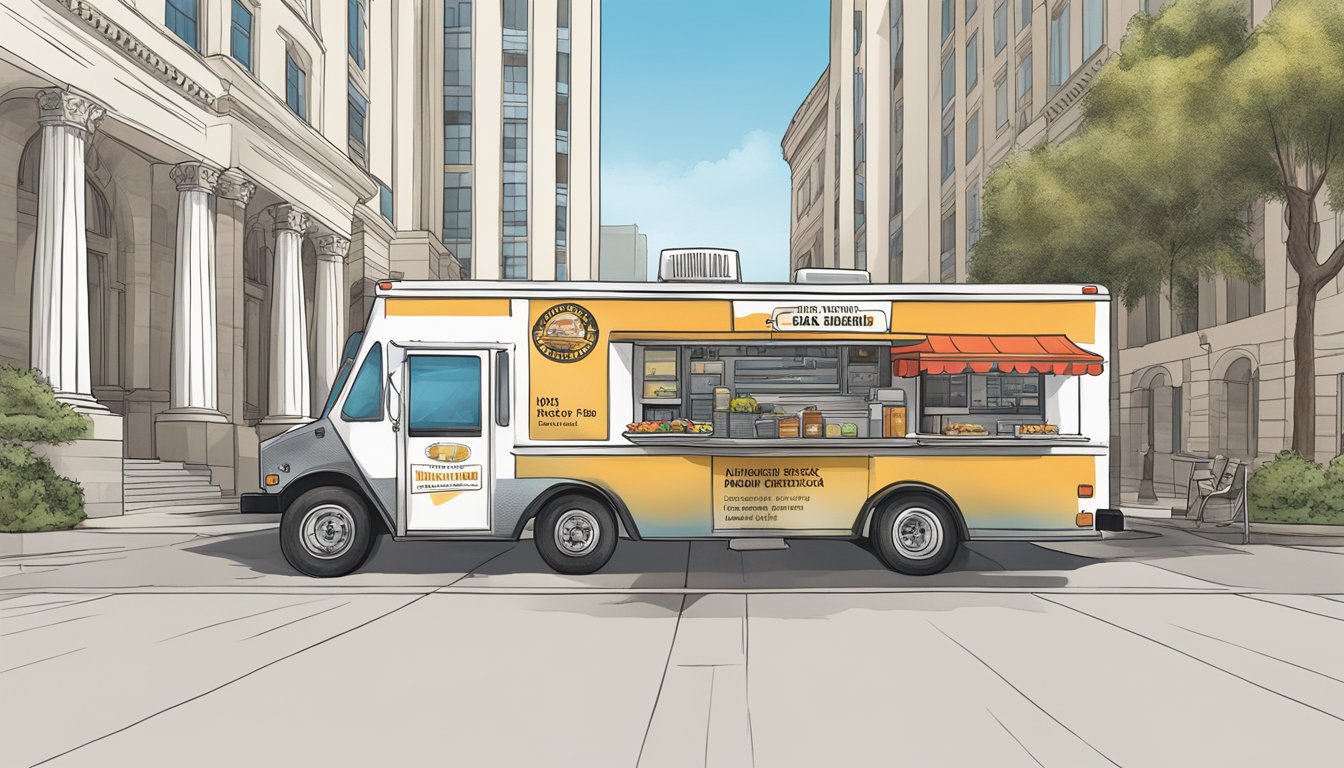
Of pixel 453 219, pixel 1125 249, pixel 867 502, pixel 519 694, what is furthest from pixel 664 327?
pixel 453 219

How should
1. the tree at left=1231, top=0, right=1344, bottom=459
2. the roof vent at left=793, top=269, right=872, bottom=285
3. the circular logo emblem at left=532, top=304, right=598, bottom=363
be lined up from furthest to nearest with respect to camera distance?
1. the tree at left=1231, top=0, right=1344, bottom=459
2. the roof vent at left=793, top=269, right=872, bottom=285
3. the circular logo emblem at left=532, top=304, right=598, bottom=363

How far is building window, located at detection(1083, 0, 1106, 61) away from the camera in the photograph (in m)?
29.3

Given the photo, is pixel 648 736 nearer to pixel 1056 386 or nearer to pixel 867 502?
pixel 867 502

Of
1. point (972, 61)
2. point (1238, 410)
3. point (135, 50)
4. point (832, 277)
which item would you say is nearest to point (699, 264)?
point (832, 277)

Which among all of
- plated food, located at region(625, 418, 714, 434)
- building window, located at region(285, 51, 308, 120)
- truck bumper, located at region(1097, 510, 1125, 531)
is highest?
building window, located at region(285, 51, 308, 120)

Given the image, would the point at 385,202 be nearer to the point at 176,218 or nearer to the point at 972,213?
the point at 176,218

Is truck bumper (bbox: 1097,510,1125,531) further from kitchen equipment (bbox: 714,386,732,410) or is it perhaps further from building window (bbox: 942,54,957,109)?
building window (bbox: 942,54,957,109)

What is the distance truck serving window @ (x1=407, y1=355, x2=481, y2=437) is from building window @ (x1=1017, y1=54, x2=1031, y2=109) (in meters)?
31.9

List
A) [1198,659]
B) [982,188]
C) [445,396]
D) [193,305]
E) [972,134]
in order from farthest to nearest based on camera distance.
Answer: [972,134] < [982,188] < [193,305] < [445,396] < [1198,659]

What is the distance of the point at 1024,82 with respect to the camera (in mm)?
35656

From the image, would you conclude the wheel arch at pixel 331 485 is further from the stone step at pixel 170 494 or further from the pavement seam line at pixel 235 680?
the stone step at pixel 170 494

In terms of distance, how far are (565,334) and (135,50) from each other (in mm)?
14982

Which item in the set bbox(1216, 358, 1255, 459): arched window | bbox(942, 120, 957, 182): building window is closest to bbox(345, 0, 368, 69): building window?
bbox(942, 120, 957, 182): building window

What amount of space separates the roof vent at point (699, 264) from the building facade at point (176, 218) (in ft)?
39.5
